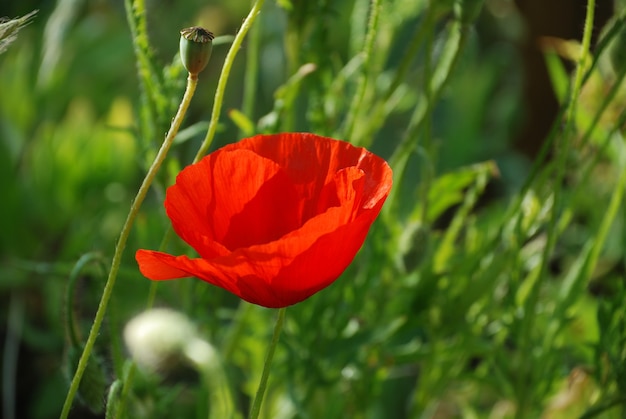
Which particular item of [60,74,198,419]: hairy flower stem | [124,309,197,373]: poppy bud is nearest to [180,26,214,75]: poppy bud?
[60,74,198,419]: hairy flower stem

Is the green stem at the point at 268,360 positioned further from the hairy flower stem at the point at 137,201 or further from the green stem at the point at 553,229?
the green stem at the point at 553,229

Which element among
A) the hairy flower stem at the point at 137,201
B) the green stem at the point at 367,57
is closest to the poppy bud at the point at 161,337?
the hairy flower stem at the point at 137,201

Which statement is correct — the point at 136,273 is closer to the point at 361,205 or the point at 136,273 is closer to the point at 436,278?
the point at 436,278

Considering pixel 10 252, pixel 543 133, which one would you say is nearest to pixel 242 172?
pixel 10 252

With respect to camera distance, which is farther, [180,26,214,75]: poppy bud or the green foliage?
the green foliage

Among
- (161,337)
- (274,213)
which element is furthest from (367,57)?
(161,337)

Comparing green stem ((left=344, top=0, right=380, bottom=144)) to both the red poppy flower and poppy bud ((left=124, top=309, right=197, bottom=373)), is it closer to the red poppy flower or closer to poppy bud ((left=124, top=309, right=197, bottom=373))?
the red poppy flower

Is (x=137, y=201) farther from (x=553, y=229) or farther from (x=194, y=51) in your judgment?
(x=553, y=229)
